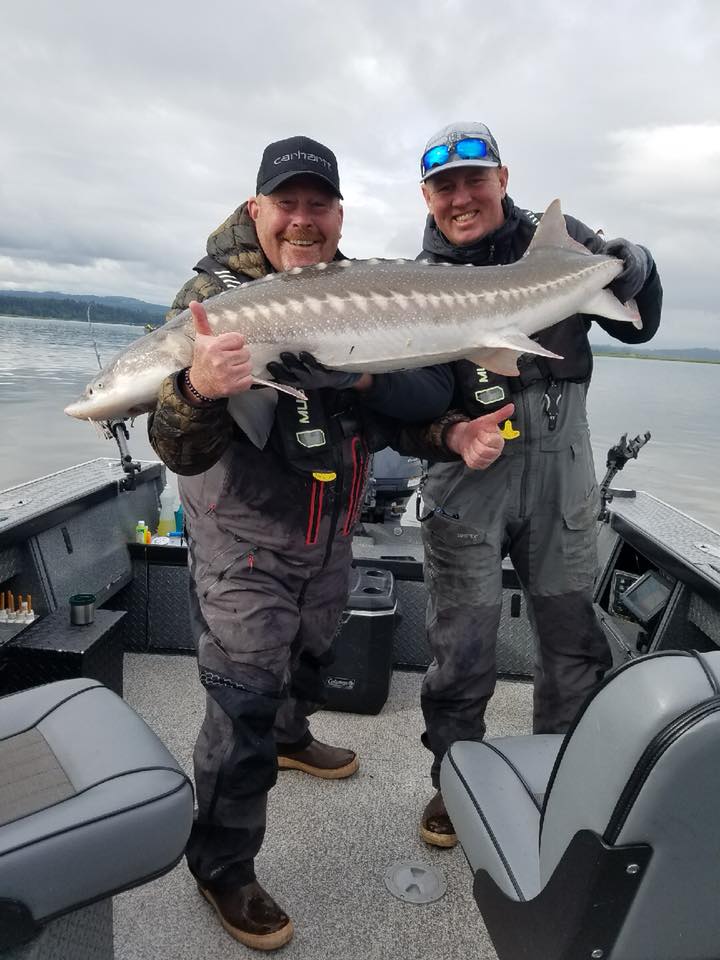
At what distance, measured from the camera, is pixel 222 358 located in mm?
1693

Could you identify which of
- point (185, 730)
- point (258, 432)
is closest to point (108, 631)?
point (185, 730)

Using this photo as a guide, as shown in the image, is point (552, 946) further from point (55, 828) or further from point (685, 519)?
point (685, 519)

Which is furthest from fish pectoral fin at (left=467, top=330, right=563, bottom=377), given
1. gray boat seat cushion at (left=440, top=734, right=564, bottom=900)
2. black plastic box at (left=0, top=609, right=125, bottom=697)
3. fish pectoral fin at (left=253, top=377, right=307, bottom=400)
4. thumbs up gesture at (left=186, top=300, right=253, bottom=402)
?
black plastic box at (left=0, top=609, right=125, bottom=697)

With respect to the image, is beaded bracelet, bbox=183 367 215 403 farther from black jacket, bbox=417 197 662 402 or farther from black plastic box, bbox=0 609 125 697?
black plastic box, bbox=0 609 125 697

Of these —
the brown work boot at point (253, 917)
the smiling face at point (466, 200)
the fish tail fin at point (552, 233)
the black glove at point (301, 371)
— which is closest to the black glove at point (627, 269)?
the fish tail fin at point (552, 233)

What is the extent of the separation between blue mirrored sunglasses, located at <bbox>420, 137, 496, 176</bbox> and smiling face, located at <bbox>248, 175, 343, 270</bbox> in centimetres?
42

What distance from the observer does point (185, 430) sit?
1801 mm

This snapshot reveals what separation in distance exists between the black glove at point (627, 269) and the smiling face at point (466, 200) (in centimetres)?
40

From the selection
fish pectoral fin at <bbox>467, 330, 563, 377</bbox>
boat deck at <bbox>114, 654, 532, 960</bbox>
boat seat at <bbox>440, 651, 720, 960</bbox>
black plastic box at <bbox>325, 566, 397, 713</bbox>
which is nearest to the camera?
boat seat at <bbox>440, 651, 720, 960</bbox>

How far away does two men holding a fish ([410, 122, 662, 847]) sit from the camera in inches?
94.2

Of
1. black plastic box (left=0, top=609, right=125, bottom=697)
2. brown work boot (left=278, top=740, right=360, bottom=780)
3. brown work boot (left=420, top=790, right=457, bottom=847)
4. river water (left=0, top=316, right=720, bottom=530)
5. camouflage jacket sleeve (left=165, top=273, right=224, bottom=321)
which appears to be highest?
camouflage jacket sleeve (left=165, top=273, right=224, bottom=321)

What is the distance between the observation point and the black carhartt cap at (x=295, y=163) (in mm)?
2001

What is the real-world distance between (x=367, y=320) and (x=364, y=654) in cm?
178

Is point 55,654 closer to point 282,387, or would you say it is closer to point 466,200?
point 282,387
